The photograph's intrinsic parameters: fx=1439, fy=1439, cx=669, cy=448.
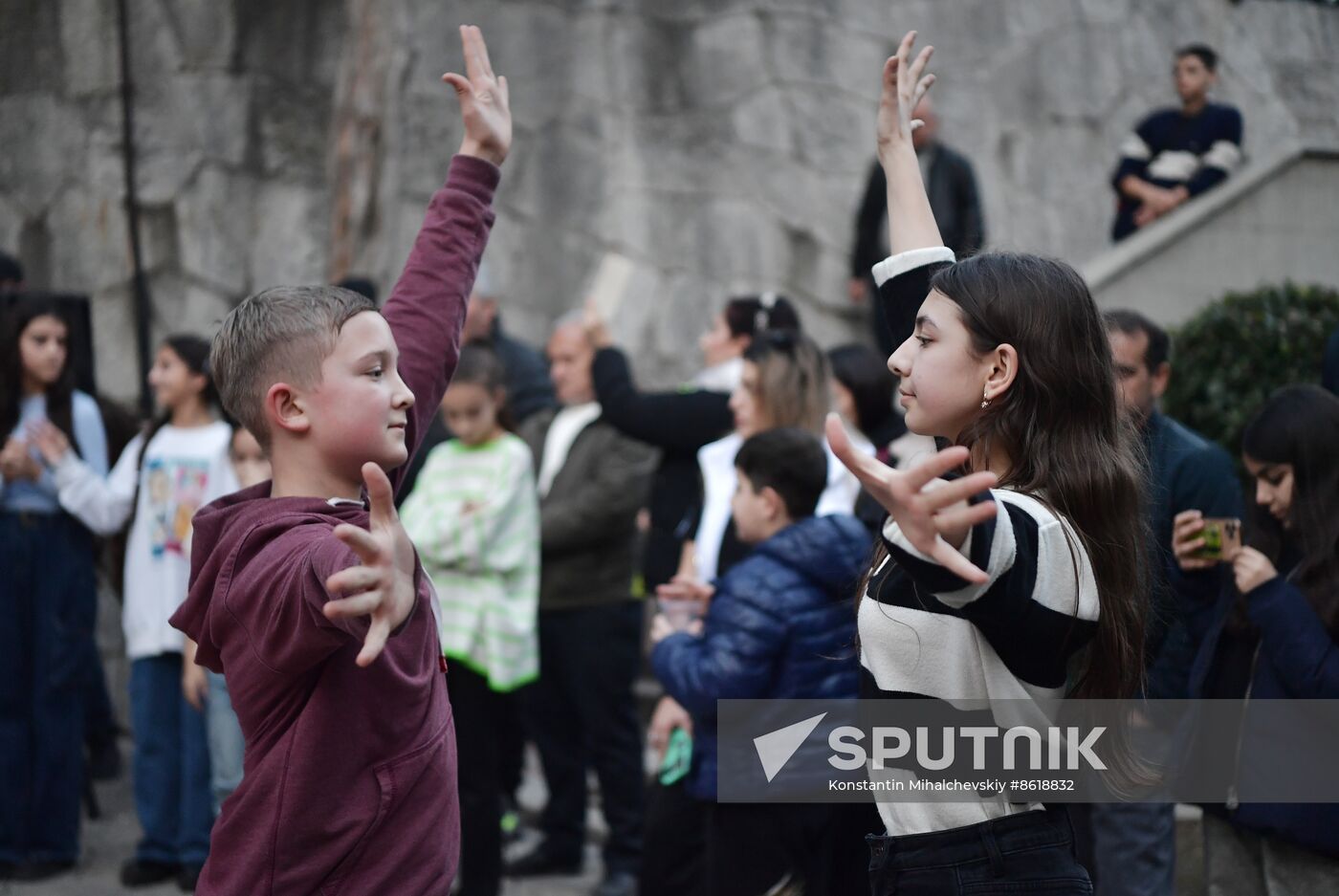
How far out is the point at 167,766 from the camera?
223 inches

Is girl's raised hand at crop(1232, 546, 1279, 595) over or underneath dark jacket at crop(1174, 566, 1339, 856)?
over

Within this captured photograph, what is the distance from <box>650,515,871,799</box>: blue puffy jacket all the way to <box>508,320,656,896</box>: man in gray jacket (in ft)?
6.09

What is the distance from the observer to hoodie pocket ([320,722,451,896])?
217 cm

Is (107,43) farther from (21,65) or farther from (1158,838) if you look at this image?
(1158,838)

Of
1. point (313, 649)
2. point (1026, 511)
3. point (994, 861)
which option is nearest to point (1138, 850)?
point (994, 861)

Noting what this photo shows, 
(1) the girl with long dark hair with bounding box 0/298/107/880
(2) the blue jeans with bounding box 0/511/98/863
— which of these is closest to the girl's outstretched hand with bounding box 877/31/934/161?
(1) the girl with long dark hair with bounding box 0/298/107/880

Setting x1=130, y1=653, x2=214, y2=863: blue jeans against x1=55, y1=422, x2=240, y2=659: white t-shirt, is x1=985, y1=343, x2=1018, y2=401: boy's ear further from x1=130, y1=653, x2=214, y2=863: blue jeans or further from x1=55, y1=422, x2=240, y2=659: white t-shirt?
x1=130, y1=653, x2=214, y2=863: blue jeans

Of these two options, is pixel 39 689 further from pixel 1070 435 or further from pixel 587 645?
pixel 1070 435

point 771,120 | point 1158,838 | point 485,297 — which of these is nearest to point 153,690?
point 485,297

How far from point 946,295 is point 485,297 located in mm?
4987

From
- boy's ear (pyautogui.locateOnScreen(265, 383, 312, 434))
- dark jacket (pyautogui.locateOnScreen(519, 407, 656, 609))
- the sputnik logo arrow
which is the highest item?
boy's ear (pyautogui.locateOnScreen(265, 383, 312, 434))

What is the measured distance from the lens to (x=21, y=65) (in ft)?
30.5

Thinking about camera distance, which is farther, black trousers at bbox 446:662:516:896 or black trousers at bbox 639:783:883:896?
black trousers at bbox 446:662:516:896

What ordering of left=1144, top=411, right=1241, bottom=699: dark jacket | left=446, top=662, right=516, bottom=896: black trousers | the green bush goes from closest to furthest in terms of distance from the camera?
left=1144, top=411, right=1241, bottom=699: dark jacket < left=446, top=662, right=516, bottom=896: black trousers < the green bush
